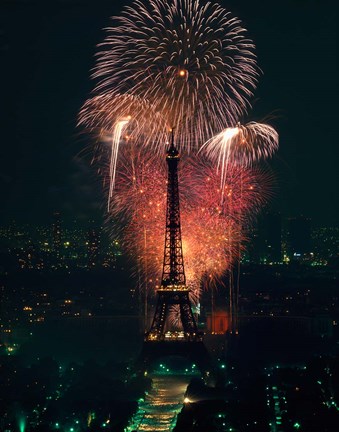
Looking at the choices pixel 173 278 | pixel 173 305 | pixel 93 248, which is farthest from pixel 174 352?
pixel 93 248

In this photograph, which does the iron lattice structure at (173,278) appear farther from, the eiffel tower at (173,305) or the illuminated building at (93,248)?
the illuminated building at (93,248)

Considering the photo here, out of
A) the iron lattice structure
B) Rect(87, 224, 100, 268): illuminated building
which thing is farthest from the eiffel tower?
Rect(87, 224, 100, 268): illuminated building

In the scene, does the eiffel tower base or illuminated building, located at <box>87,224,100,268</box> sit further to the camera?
illuminated building, located at <box>87,224,100,268</box>

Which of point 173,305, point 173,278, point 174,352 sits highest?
point 173,278

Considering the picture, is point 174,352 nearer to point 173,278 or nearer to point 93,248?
point 173,278

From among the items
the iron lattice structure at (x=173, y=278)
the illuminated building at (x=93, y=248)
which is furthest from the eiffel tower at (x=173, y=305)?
the illuminated building at (x=93, y=248)

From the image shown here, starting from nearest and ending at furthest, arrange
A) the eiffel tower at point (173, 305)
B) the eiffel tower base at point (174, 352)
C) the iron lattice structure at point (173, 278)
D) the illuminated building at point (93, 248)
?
the iron lattice structure at point (173, 278) < the eiffel tower at point (173, 305) < the eiffel tower base at point (174, 352) < the illuminated building at point (93, 248)

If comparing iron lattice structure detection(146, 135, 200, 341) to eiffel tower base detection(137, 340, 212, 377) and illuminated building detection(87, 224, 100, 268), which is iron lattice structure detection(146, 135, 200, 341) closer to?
eiffel tower base detection(137, 340, 212, 377)

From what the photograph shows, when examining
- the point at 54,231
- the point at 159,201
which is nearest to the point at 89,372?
the point at 159,201
